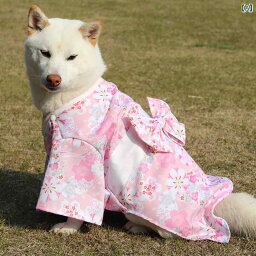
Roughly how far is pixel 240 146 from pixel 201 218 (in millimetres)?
2130

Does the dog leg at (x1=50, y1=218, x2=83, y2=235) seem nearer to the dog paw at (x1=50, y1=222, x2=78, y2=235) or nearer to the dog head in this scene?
the dog paw at (x1=50, y1=222, x2=78, y2=235)

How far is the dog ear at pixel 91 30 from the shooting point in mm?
3305

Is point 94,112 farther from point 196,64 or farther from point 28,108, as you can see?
point 196,64

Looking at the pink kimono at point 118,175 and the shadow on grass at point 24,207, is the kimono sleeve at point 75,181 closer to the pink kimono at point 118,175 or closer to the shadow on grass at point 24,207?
the pink kimono at point 118,175

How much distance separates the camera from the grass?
331cm

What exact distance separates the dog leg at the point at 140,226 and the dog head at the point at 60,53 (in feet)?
2.89

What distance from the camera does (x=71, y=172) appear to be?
322 cm

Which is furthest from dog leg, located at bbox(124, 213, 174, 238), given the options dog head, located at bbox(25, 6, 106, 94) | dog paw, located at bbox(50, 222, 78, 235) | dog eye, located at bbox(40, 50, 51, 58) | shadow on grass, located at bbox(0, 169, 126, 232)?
dog eye, located at bbox(40, 50, 51, 58)

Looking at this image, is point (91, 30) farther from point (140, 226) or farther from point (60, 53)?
point (140, 226)

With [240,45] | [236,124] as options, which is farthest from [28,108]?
[240,45]

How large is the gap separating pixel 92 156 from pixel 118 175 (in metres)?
0.19

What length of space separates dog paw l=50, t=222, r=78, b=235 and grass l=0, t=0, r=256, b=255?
1.6 inches

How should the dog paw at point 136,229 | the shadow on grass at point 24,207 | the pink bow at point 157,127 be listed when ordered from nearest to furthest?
1. the pink bow at point 157,127
2. the dog paw at point 136,229
3. the shadow on grass at point 24,207

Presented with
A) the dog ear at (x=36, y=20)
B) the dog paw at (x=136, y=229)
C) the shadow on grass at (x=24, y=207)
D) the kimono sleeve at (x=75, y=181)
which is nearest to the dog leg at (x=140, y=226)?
the dog paw at (x=136, y=229)
